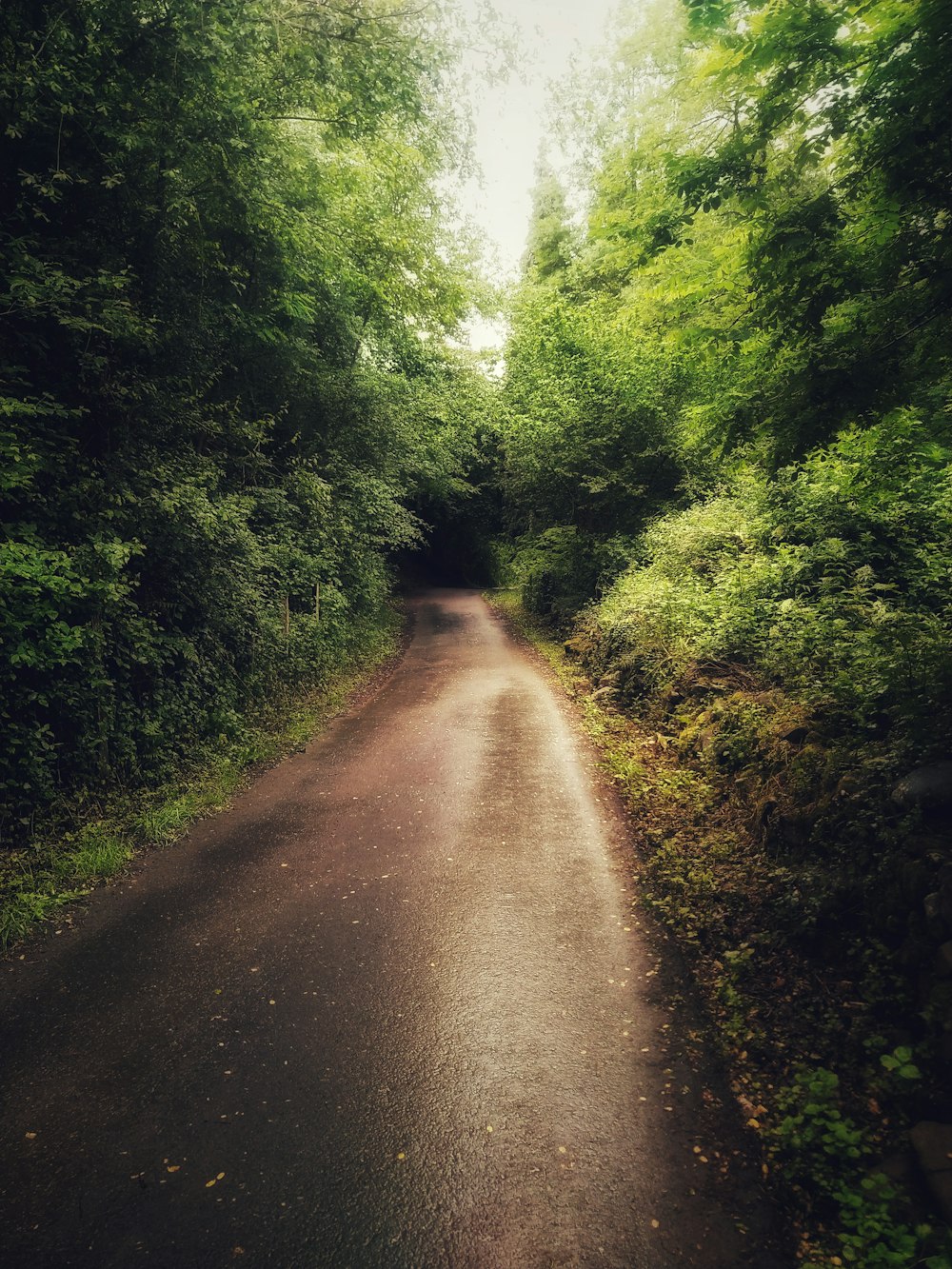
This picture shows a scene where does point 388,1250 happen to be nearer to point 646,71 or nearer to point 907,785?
point 907,785

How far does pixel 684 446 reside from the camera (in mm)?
7375

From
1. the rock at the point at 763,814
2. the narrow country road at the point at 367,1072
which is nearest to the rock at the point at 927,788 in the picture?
the rock at the point at 763,814

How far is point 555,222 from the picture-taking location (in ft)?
91.8

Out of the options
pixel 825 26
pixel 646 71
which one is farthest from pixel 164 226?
pixel 646 71

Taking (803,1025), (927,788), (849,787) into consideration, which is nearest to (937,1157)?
(803,1025)

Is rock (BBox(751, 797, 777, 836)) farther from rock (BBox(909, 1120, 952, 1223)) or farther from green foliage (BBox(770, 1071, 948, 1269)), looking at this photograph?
rock (BBox(909, 1120, 952, 1223))

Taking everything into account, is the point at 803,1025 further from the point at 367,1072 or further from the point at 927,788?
the point at 367,1072

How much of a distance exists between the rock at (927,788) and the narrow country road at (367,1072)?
2.21 meters

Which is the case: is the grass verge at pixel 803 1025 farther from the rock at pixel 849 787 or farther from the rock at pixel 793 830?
the rock at pixel 849 787

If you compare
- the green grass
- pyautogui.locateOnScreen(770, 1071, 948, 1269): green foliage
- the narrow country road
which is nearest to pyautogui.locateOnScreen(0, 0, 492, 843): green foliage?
the green grass

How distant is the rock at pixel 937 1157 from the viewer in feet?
8.85

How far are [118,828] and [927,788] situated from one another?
765 centimetres

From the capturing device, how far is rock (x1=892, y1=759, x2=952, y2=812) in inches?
167

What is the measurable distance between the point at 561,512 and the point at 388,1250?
17.2 meters
